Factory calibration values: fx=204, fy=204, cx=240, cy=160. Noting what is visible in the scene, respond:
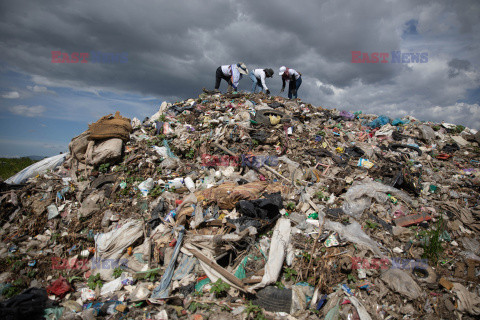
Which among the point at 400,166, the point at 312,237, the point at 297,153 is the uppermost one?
the point at 297,153

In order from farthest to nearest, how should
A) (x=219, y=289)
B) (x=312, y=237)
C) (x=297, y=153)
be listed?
(x=297, y=153)
(x=312, y=237)
(x=219, y=289)

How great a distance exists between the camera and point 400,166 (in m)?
5.39

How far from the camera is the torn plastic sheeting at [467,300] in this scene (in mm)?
2768

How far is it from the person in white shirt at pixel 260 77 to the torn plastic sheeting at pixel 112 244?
883 cm

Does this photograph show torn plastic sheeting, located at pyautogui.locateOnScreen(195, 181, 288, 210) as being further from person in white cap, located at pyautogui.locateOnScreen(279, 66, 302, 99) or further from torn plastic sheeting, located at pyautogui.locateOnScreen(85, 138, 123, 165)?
person in white cap, located at pyautogui.locateOnScreen(279, 66, 302, 99)

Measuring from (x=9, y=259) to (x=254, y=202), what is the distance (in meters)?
4.95

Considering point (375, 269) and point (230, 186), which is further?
point (230, 186)

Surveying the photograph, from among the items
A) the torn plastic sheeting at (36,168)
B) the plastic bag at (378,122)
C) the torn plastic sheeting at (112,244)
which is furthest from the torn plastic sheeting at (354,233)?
the torn plastic sheeting at (36,168)

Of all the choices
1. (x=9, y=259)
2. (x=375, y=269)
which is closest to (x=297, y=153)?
(x=375, y=269)

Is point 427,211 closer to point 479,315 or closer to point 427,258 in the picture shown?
point 427,258

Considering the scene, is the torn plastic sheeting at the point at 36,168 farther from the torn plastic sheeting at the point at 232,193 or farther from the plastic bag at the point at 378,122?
the plastic bag at the point at 378,122

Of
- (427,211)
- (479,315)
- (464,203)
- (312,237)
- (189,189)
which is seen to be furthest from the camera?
(189,189)

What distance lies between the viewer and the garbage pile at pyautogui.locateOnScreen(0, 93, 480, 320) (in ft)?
9.81

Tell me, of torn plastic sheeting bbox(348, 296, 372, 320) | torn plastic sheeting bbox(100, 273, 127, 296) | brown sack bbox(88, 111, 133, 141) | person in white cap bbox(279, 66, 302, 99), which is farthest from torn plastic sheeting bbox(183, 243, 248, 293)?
person in white cap bbox(279, 66, 302, 99)
